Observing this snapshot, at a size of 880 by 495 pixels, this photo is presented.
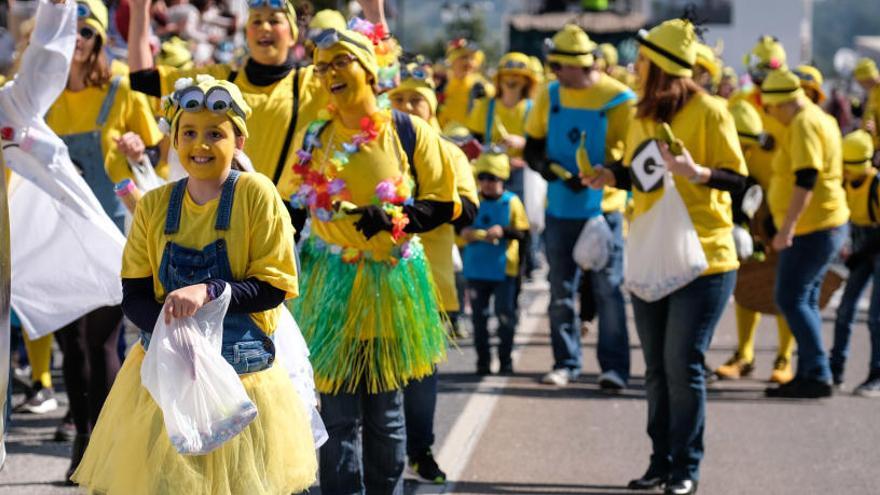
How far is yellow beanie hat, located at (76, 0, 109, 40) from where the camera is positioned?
24.1 feet

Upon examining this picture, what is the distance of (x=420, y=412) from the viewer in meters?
7.01

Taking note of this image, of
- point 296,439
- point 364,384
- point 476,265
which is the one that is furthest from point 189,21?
point 296,439

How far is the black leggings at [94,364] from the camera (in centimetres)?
723

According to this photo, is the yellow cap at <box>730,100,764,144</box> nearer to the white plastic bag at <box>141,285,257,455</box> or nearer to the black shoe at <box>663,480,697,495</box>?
the black shoe at <box>663,480,697,495</box>

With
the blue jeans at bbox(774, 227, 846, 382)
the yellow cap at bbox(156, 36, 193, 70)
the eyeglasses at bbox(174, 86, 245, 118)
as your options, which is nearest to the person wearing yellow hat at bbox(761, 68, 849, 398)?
the blue jeans at bbox(774, 227, 846, 382)

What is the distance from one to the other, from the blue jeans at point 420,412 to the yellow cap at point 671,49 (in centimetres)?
170

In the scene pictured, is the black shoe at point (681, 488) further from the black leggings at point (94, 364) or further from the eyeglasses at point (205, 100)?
the eyeglasses at point (205, 100)

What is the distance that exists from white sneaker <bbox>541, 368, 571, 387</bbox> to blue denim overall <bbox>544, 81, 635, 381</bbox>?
0.06m

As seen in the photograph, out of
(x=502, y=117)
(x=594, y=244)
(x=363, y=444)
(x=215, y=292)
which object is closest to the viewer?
(x=215, y=292)

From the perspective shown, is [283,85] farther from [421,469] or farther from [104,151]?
[421,469]

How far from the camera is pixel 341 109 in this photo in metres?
5.99

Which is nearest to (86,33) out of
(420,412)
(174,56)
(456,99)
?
(420,412)

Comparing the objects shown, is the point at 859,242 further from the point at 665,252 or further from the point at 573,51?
the point at 665,252

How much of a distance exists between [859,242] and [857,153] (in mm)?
587
